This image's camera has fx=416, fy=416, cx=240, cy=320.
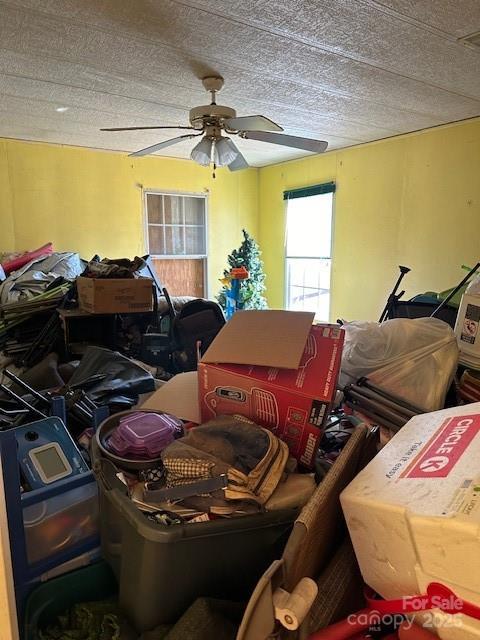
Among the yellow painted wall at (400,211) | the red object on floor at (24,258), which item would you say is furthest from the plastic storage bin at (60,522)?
the yellow painted wall at (400,211)

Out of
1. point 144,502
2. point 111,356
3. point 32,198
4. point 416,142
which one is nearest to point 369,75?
point 416,142

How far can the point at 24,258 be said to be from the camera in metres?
4.44

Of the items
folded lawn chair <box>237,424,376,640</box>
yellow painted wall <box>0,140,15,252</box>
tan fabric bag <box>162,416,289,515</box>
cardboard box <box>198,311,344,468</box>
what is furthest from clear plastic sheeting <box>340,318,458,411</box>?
yellow painted wall <box>0,140,15,252</box>

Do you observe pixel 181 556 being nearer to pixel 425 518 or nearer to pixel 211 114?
pixel 425 518

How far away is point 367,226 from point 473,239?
3.92 feet

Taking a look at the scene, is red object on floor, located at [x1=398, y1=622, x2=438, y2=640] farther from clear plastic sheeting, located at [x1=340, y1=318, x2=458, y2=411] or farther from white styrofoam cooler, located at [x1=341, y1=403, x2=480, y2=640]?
clear plastic sheeting, located at [x1=340, y1=318, x2=458, y2=411]

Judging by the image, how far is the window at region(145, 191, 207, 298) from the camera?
566 cm

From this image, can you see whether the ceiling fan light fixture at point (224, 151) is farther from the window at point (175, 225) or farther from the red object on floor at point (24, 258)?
the window at point (175, 225)

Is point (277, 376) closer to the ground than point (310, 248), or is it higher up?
closer to the ground

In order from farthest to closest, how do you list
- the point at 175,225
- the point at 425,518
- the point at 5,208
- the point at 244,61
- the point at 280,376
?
→ the point at 175,225 < the point at 5,208 < the point at 244,61 < the point at 280,376 < the point at 425,518

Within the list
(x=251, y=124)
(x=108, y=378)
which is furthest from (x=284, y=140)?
(x=108, y=378)

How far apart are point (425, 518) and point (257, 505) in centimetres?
41

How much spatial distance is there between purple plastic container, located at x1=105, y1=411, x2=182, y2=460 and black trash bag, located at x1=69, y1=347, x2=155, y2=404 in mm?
756

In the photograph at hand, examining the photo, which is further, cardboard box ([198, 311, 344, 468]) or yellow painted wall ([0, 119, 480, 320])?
yellow painted wall ([0, 119, 480, 320])
